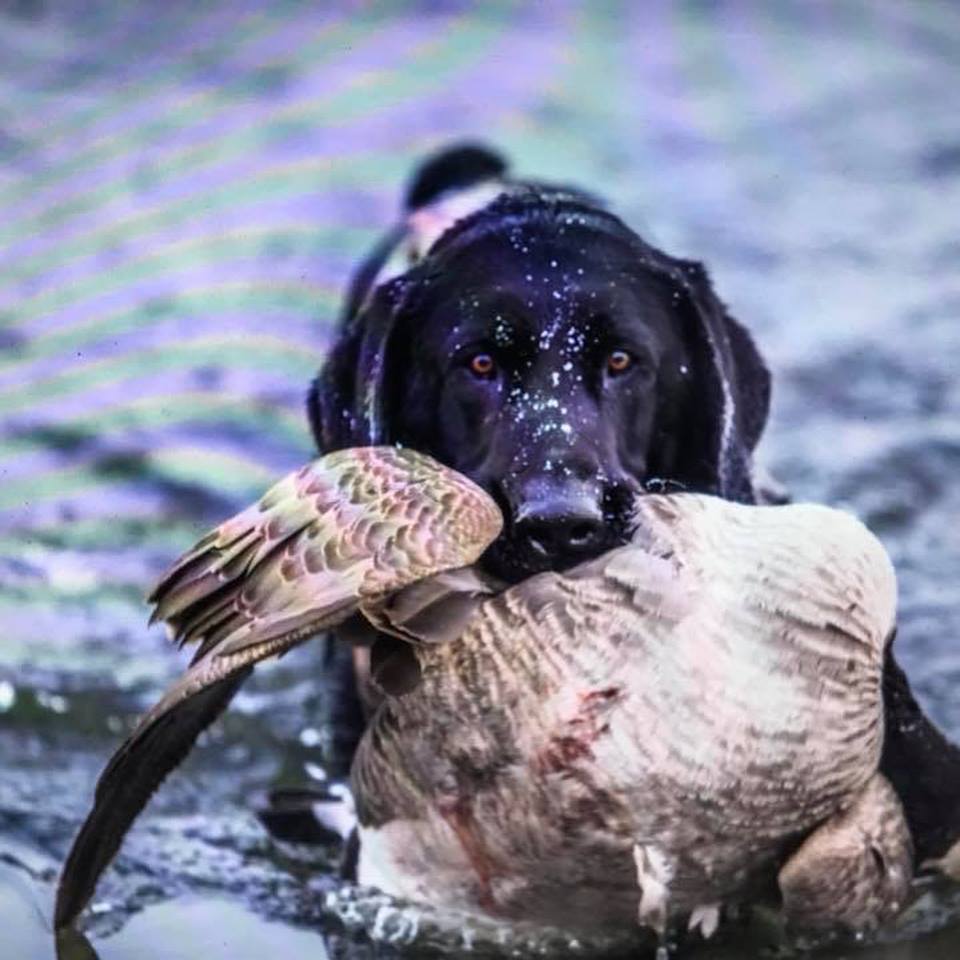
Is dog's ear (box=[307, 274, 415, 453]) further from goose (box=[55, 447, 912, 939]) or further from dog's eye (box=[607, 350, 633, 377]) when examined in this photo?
goose (box=[55, 447, 912, 939])

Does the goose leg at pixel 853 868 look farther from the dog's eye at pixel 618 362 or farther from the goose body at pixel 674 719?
the dog's eye at pixel 618 362

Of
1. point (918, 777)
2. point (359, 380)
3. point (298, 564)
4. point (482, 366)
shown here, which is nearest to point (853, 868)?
point (918, 777)

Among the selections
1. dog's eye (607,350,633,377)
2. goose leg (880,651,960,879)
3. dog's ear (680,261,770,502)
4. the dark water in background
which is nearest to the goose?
goose leg (880,651,960,879)

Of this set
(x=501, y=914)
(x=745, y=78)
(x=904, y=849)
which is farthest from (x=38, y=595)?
(x=745, y=78)

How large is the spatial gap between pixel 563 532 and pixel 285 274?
435cm

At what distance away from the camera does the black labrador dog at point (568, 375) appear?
333cm

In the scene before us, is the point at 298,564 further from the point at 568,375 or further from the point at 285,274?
the point at 285,274

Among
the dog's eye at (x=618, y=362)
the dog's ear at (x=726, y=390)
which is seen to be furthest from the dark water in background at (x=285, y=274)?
the dog's eye at (x=618, y=362)

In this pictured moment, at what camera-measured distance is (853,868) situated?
310 cm

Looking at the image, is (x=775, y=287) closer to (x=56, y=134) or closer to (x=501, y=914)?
(x=56, y=134)

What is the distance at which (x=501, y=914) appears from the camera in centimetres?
323

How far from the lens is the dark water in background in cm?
434

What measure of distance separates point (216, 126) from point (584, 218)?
4743 millimetres

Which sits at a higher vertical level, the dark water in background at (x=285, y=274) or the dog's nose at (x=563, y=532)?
the dog's nose at (x=563, y=532)
